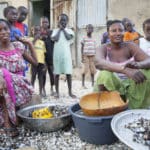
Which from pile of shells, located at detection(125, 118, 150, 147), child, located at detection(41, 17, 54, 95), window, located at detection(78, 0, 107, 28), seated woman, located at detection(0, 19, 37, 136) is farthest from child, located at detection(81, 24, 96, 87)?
pile of shells, located at detection(125, 118, 150, 147)

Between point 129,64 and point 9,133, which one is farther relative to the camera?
point 9,133

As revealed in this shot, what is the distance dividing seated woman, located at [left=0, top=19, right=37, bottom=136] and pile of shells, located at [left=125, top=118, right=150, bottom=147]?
50.3 inches

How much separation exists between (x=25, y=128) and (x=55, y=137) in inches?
17.1

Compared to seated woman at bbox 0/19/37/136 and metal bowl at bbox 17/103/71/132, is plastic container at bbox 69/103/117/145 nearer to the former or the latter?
metal bowl at bbox 17/103/71/132

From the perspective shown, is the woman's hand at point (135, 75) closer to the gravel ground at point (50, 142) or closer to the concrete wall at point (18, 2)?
the gravel ground at point (50, 142)

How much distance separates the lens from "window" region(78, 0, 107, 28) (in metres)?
9.74

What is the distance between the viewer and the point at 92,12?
32.8 feet

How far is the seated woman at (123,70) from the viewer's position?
327 cm

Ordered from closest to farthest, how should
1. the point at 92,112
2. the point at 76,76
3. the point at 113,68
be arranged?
the point at 92,112 → the point at 113,68 → the point at 76,76

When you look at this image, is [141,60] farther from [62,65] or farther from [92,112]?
[62,65]

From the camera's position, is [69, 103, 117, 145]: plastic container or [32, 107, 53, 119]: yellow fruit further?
[32, 107, 53, 119]: yellow fruit

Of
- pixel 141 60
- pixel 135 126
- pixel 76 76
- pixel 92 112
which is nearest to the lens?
pixel 135 126

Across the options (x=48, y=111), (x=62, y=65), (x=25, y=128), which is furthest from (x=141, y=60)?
(x=62, y=65)

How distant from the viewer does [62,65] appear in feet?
20.3
